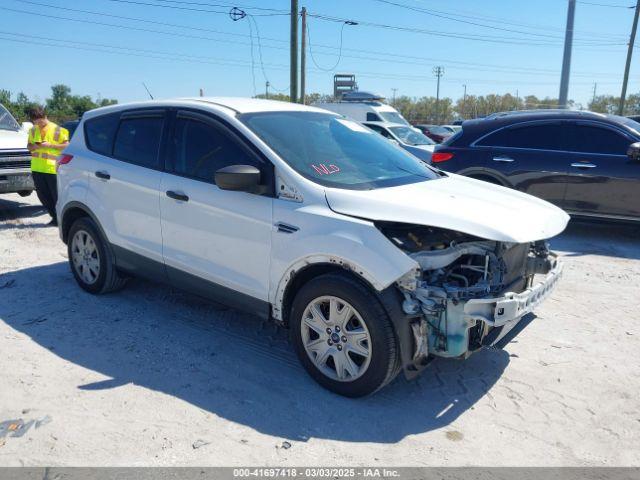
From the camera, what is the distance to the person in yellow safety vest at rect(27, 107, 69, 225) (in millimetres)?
7820

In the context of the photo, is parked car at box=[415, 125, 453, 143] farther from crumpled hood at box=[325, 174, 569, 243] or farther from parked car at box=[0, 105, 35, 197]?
crumpled hood at box=[325, 174, 569, 243]

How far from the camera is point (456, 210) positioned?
3.42 meters

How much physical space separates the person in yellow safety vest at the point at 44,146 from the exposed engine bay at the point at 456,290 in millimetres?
6278

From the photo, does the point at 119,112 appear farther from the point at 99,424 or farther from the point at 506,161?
the point at 506,161

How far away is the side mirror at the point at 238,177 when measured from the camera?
3.55 m

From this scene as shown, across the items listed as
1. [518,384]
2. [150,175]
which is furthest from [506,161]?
[150,175]

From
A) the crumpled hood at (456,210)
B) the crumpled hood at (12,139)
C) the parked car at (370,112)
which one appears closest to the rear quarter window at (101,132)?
the crumpled hood at (456,210)

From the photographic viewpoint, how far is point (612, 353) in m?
4.24

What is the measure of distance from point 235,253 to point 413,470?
1.87 meters

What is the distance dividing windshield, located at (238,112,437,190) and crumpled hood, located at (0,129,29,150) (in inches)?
271

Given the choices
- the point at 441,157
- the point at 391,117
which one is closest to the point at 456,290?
the point at 441,157

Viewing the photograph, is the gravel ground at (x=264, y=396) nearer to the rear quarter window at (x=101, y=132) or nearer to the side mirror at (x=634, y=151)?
the rear quarter window at (x=101, y=132)

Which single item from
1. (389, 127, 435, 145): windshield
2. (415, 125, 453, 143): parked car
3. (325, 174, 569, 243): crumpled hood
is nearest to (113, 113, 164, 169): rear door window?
(325, 174, 569, 243): crumpled hood

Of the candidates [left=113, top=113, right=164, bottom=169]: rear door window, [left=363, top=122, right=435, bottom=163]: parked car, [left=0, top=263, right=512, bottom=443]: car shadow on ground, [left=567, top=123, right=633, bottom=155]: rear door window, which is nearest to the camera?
[left=0, top=263, right=512, bottom=443]: car shadow on ground
